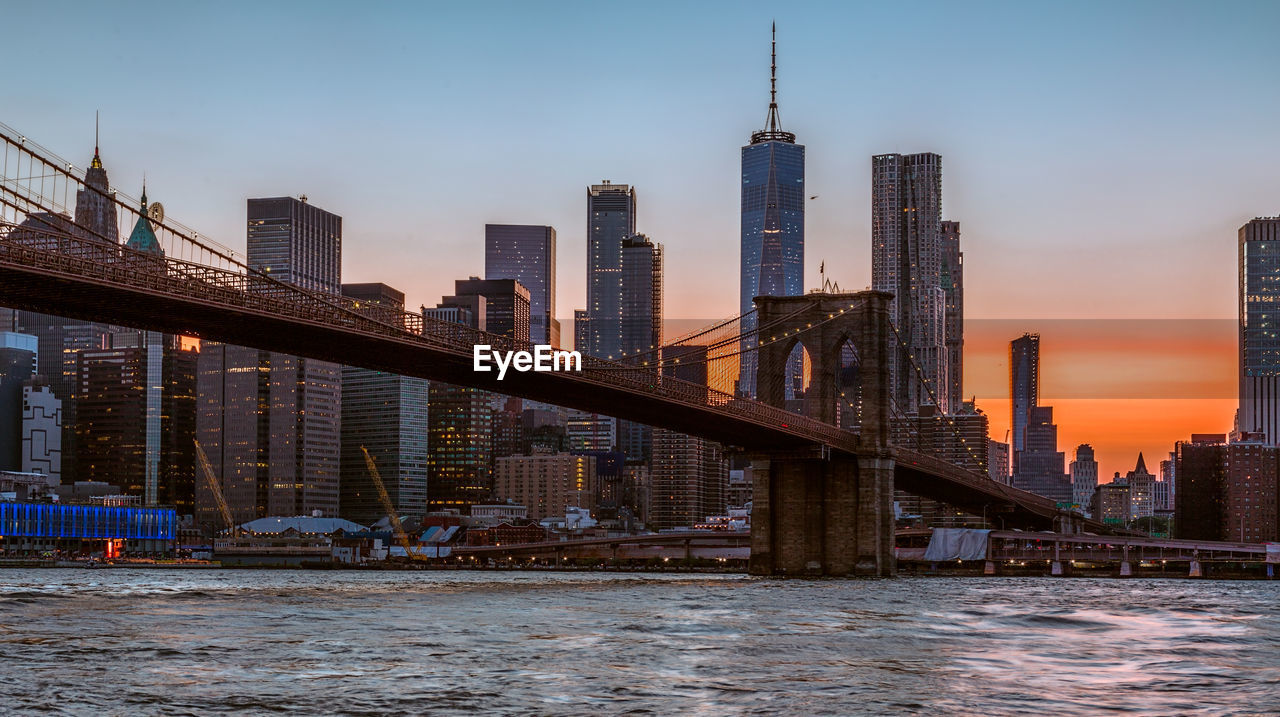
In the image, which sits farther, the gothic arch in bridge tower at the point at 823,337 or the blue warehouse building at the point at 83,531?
the blue warehouse building at the point at 83,531

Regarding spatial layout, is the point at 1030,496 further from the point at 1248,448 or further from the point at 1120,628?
the point at 1248,448

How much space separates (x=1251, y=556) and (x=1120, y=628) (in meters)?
85.8

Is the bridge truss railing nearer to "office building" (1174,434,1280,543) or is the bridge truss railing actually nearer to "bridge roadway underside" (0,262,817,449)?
"bridge roadway underside" (0,262,817,449)

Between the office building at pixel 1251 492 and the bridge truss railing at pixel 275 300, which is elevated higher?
the bridge truss railing at pixel 275 300

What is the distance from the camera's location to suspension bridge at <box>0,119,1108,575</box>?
44.8m

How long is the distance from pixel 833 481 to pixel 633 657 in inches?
1742

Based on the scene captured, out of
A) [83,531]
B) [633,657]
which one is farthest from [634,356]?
[83,531]

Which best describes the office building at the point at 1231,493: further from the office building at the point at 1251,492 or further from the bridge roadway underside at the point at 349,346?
the bridge roadway underside at the point at 349,346

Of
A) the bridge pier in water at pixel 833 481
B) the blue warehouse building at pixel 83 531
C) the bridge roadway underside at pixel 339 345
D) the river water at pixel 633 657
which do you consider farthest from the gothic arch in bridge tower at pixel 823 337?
the blue warehouse building at pixel 83 531
